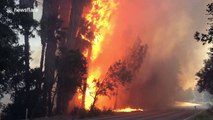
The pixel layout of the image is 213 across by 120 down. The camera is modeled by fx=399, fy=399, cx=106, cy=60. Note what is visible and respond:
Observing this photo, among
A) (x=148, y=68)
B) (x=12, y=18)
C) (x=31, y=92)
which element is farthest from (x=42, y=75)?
(x=148, y=68)

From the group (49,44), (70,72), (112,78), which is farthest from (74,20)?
(70,72)

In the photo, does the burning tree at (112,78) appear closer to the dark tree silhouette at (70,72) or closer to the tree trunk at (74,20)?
the dark tree silhouette at (70,72)

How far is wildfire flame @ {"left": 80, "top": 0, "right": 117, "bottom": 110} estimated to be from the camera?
67787 mm

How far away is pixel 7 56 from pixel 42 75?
1924 cm

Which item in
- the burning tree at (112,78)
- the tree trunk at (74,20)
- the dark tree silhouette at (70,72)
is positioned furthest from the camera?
the burning tree at (112,78)

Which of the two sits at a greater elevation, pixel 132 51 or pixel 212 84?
pixel 132 51

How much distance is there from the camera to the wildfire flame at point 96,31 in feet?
222

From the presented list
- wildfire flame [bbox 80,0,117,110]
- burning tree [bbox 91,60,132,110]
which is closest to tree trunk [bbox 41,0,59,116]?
wildfire flame [bbox 80,0,117,110]

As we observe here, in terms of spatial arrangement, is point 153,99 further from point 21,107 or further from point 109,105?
point 21,107

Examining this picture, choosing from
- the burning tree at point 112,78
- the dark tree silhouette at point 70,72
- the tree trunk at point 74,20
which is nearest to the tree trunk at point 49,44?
the dark tree silhouette at point 70,72

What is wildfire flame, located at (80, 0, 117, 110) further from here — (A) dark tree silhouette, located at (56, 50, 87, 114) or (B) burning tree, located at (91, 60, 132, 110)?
(A) dark tree silhouette, located at (56, 50, 87, 114)

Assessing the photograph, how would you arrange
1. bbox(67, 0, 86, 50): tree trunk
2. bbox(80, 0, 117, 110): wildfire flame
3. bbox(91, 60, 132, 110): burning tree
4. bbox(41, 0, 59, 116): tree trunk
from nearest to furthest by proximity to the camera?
bbox(41, 0, 59, 116): tree trunk → bbox(67, 0, 86, 50): tree trunk → bbox(91, 60, 132, 110): burning tree → bbox(80, 0, 117, 110): wildfire flame

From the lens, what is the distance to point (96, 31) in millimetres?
69688

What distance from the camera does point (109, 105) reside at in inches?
3199
